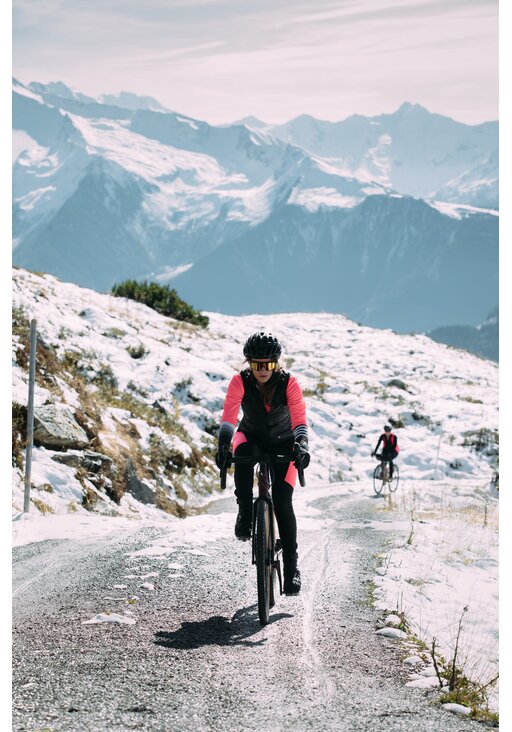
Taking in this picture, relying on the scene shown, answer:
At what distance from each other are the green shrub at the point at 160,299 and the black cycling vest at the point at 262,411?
115 feet

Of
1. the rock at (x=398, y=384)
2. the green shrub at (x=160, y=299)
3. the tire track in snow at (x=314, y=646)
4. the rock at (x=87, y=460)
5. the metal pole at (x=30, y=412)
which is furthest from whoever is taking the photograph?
the green shrub at (x=160, y=299)

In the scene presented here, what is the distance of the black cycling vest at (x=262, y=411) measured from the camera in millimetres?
7680

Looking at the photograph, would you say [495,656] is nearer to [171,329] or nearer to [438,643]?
[438,643]

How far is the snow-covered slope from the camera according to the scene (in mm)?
17219

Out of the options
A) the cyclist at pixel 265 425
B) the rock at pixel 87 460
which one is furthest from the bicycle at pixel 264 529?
the rock at pixel 87 460

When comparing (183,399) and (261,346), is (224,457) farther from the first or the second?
(183,399)

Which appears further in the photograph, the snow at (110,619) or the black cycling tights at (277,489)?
the black cycling tights at (277,489)

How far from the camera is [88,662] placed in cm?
593

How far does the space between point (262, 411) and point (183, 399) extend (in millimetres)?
17975

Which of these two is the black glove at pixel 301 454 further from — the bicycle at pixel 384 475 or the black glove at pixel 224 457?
the bicycle at pixel 384 475

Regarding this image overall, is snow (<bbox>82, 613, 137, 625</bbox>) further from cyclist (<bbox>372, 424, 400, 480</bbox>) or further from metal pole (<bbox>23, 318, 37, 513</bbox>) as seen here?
cyclist (<bbox>372, 424, 400, 480</bbox>)

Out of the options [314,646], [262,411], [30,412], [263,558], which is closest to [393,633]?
[314,646]
